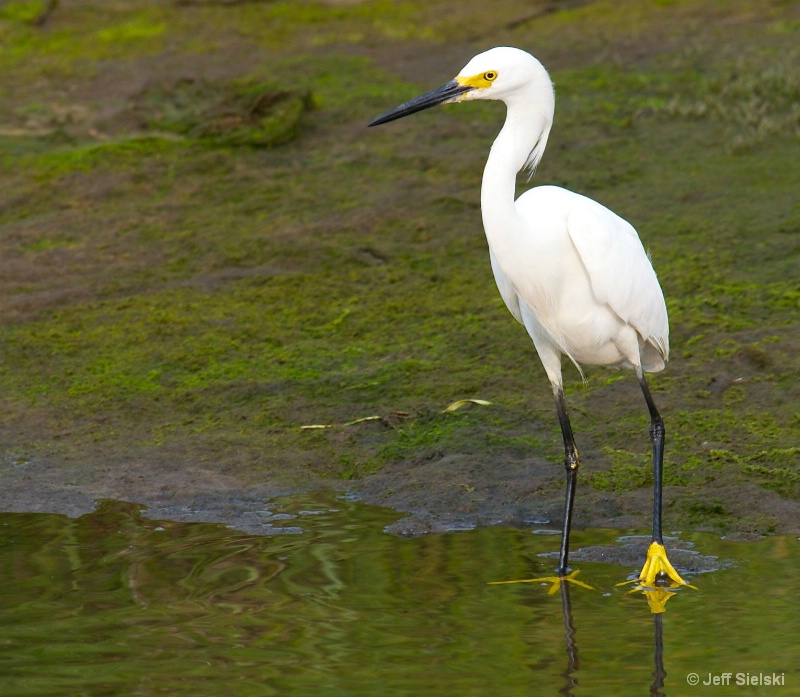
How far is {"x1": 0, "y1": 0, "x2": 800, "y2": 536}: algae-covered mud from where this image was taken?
5.81 m

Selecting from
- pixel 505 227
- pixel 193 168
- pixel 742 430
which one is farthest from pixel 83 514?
pixel 193 168

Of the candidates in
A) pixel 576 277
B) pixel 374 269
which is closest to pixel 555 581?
pixel 576 277

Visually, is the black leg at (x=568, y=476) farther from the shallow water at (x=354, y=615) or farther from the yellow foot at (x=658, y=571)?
the yellow foot at (x=658, y=571)

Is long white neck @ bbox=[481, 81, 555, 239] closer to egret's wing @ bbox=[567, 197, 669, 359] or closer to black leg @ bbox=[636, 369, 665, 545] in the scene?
egret's wing @ bbox=[567, 197, 669, 359]

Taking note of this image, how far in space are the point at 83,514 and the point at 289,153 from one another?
529 centimetres

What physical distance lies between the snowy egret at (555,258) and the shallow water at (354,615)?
1.09 feet

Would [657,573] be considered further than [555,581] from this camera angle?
No

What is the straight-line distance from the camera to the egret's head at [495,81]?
480cm

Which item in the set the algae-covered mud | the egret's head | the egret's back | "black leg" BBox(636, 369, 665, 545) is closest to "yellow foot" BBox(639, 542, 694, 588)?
"black leg" BBox(636, 369, 665, 545)

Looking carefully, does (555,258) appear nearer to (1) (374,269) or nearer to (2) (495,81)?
(2) (495,81)

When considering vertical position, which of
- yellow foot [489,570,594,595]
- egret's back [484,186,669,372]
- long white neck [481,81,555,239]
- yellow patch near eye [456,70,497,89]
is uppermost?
yellow patch near eye [456,70,497,89]

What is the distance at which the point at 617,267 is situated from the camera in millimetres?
5062

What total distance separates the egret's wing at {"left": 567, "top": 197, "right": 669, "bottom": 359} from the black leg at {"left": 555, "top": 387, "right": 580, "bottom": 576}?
1.59 feet

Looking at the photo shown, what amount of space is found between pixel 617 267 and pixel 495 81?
942 mm
